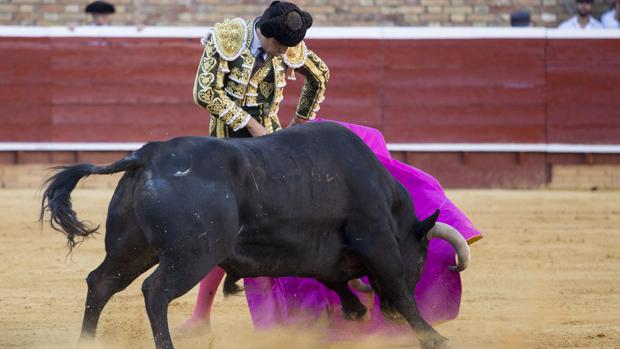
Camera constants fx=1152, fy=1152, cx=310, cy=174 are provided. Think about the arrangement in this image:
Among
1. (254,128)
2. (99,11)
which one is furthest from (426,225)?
(99,11)

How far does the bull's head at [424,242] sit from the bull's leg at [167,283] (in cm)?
86

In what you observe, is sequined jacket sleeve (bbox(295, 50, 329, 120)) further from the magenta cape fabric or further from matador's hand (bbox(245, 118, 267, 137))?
matador's hand (bbox(245, 118, 267, 137))

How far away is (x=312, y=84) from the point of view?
4.20m

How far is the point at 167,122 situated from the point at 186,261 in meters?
6.58

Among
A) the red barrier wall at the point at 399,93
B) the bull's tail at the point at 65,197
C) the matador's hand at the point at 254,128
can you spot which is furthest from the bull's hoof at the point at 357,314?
the red barrier wall at the point at 399,93

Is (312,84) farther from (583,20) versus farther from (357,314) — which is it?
(583,20)

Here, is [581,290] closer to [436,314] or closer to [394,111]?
[436,314]

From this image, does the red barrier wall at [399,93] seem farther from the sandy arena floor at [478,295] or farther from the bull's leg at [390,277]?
the bull's leg at [390,277]

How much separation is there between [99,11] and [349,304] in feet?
21.8

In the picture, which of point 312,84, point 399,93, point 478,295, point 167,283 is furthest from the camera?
point 399,93

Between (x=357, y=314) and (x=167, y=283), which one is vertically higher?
(x=167, y=283)

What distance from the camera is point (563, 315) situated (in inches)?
177

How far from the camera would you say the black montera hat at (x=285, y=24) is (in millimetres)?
Result: 3703

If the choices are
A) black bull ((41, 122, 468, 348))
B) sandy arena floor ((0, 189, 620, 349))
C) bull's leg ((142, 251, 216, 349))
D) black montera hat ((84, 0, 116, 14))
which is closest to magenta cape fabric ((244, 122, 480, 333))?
sandy arena floor ((0, 189, 620, 349))
